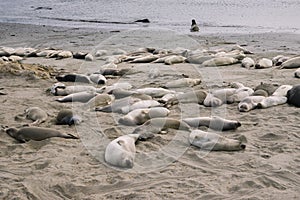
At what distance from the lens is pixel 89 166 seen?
414 cm

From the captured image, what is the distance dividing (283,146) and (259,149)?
28cm

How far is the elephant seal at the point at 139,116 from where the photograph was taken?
529 cm

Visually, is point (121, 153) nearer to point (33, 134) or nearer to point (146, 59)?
point (33, 134)

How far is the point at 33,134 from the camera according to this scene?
4.84 metres

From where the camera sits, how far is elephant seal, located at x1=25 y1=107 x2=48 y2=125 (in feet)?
18.0

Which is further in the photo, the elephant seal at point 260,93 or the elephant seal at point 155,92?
the elephant seal at point 155,92

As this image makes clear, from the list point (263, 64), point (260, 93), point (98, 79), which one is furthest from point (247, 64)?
point (98, 79)

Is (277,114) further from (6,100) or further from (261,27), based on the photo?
(261,27)

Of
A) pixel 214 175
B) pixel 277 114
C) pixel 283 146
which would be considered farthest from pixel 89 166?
pixel 277 114

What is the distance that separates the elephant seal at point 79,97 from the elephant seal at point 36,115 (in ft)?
2.54

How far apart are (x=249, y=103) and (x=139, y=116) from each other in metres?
1.63

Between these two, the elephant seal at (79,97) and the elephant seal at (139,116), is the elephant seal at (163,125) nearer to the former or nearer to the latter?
the elephant seal at (139,116)

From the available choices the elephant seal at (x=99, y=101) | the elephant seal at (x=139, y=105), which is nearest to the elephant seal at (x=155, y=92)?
the elephant seal at (x=99, y=101)

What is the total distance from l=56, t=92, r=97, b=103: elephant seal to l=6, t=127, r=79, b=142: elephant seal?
155 cm
